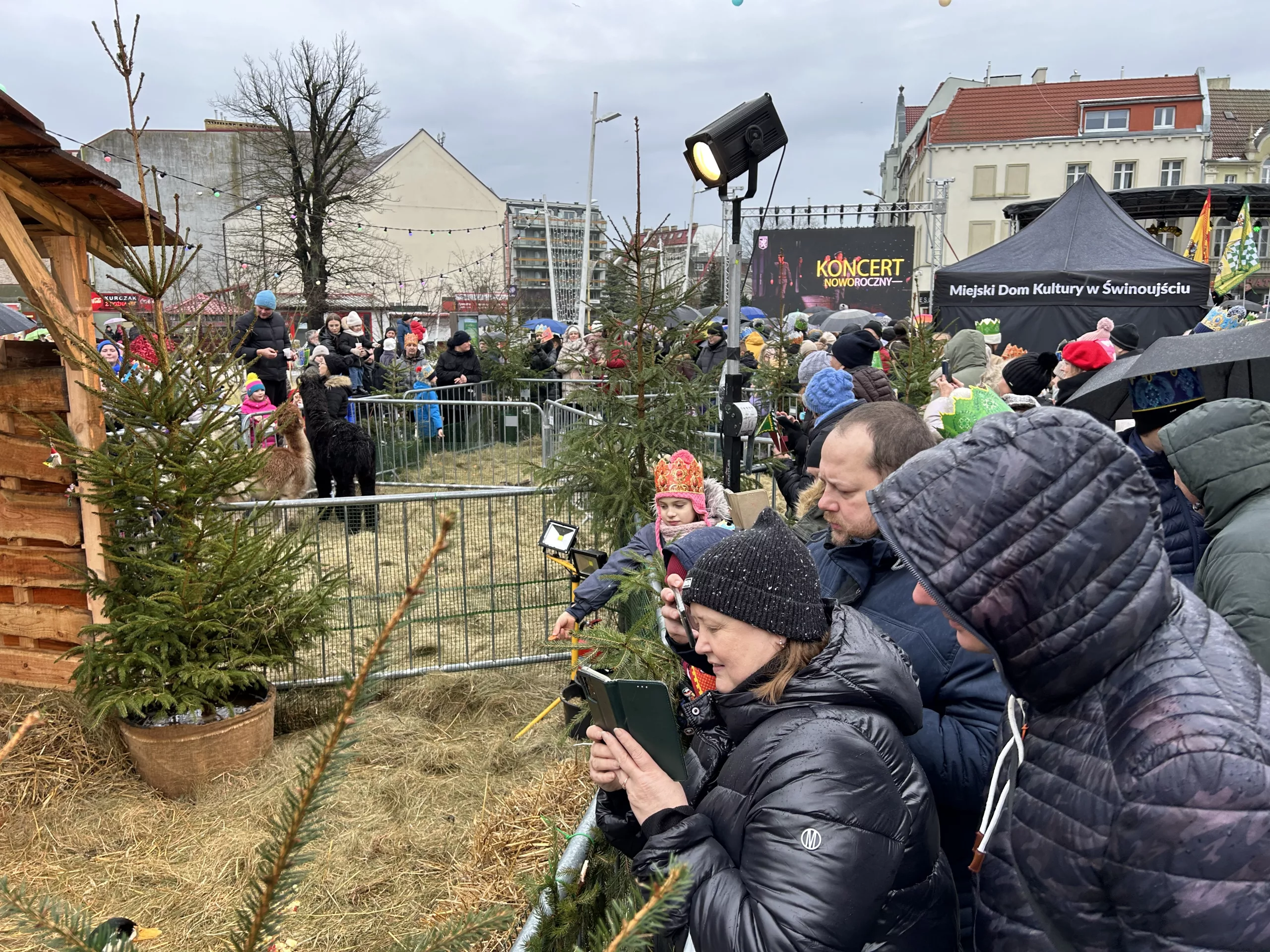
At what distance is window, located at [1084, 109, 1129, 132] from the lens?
135ft

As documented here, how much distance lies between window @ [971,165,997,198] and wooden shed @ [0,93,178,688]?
143 feet

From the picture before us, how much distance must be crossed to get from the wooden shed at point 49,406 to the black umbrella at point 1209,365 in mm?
4908

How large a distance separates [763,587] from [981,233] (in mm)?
46367

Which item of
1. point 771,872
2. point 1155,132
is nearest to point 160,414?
point 771,872

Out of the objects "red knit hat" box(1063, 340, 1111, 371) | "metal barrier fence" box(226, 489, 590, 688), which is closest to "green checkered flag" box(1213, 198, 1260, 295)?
"red knit hat" box(1063, 340, 1111, 371)

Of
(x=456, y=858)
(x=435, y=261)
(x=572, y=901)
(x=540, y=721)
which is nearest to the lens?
(x=572, y=901)

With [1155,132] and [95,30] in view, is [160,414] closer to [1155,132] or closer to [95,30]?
[95,30]

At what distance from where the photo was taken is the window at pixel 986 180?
1630 inches

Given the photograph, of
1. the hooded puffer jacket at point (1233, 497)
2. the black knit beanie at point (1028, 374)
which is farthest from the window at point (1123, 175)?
the hooded puffer jacket at point (1233, 497)

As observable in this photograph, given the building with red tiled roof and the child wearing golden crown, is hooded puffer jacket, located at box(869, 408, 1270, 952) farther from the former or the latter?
the building with red tiled roof

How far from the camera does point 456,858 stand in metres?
3.77

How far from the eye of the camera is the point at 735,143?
15.5ft

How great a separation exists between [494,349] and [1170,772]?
52.2ft

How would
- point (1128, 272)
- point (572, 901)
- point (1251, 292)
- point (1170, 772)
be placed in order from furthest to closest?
point (1251, 292)
point (1128, 272)
point (572, 901)
point (1170, 772)
